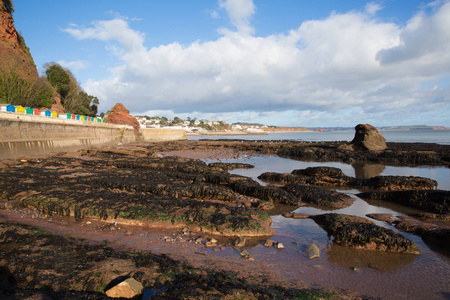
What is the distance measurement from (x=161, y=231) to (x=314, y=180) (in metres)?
9.64

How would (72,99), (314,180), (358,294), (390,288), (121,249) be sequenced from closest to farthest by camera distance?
(358,294)
(390,288)
(121,249)
(314,180)
(72,99)

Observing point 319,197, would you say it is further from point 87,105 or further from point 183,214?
point 87,105

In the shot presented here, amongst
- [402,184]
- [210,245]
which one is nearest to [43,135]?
[210,245]

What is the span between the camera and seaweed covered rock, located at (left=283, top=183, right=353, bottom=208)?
9.31m

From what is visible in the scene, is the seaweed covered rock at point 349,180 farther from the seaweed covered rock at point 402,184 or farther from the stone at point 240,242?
the stone at point 240,242

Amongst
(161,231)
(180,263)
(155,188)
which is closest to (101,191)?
(155,188)

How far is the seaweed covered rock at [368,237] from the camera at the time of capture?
5617 mm

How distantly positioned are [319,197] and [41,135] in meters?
19.2

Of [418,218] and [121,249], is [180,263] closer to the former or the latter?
[121,249]

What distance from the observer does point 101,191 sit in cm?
807

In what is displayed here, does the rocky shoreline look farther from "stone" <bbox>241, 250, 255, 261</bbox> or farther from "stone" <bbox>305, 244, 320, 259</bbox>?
"stone" <bbox>305, 244, 320, 259</bbox>

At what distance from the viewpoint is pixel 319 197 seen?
9.62 metres

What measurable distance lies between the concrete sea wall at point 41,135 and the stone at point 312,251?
662 inches

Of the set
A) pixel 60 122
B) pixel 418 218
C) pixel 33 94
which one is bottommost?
pixel 418 218
